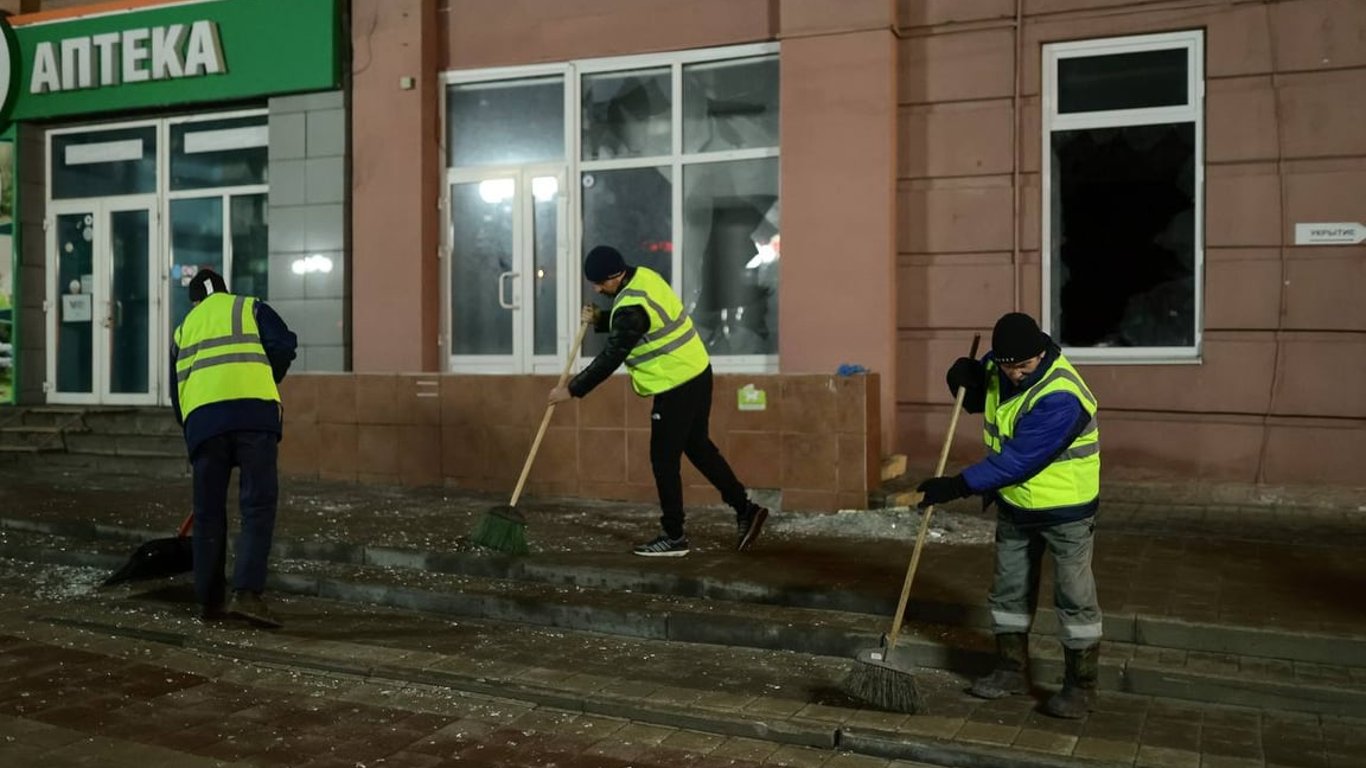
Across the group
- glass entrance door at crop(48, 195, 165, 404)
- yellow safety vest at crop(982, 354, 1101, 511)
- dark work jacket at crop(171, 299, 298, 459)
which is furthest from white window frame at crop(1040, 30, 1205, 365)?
glass entrance door at crop(48, 195, 165, 404)

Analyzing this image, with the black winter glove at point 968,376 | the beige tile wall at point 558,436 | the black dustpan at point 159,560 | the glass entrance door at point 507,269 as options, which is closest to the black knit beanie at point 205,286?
the black dustpan at point 159,560

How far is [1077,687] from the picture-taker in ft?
15.2

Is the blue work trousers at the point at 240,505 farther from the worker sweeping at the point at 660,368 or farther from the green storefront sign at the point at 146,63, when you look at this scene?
the green storefront sign at the point at 146,63

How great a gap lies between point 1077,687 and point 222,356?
4.24 metres

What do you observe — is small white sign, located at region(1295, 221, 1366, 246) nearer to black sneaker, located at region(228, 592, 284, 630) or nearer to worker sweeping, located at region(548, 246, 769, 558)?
worker sweeping, located at region(548, 246, 769, 558)

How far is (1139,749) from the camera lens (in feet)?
13.9

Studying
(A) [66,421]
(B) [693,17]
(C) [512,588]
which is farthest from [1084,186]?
(A) [66,421]

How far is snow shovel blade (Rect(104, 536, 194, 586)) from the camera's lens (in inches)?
270

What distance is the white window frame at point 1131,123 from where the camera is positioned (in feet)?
28.6

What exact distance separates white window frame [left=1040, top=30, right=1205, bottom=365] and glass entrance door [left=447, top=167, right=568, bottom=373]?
4.16 m

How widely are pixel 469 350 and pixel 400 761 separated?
23.6ft

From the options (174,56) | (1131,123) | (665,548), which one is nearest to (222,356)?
(665,548)

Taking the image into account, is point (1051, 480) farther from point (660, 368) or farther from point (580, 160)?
point (580, 160)

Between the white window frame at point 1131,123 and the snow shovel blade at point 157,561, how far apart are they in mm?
6199
